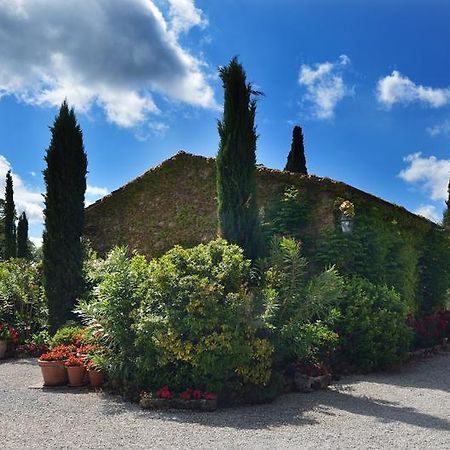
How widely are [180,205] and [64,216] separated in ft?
9.25

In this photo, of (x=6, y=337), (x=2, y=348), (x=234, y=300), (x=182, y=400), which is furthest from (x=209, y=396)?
(x=6, y=337)

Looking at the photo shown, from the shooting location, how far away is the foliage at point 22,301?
38.9 ft

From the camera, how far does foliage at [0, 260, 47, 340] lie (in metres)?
11.9

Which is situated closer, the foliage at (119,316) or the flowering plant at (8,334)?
the foliage at (119,316)

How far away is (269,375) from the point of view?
672cm

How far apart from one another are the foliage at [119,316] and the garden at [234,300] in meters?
0.02

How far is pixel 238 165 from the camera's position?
9430 mm

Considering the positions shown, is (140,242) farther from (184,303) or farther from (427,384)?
(427,384)

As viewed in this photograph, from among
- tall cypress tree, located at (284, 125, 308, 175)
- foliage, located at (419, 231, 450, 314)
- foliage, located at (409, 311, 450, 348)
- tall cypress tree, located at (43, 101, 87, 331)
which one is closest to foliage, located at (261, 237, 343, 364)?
foliage, located at (409, 311, 450, 348)

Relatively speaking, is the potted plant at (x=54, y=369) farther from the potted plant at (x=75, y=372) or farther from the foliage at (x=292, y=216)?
the foliage at (x=292, y=216)

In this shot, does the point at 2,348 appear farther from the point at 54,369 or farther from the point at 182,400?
the point at 182,400

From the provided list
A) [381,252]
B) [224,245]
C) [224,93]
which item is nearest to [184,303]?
[224,245]

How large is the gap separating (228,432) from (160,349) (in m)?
1.70

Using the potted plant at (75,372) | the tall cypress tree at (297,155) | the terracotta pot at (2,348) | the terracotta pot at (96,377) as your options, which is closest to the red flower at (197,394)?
the terracotta pot at (96,377)
